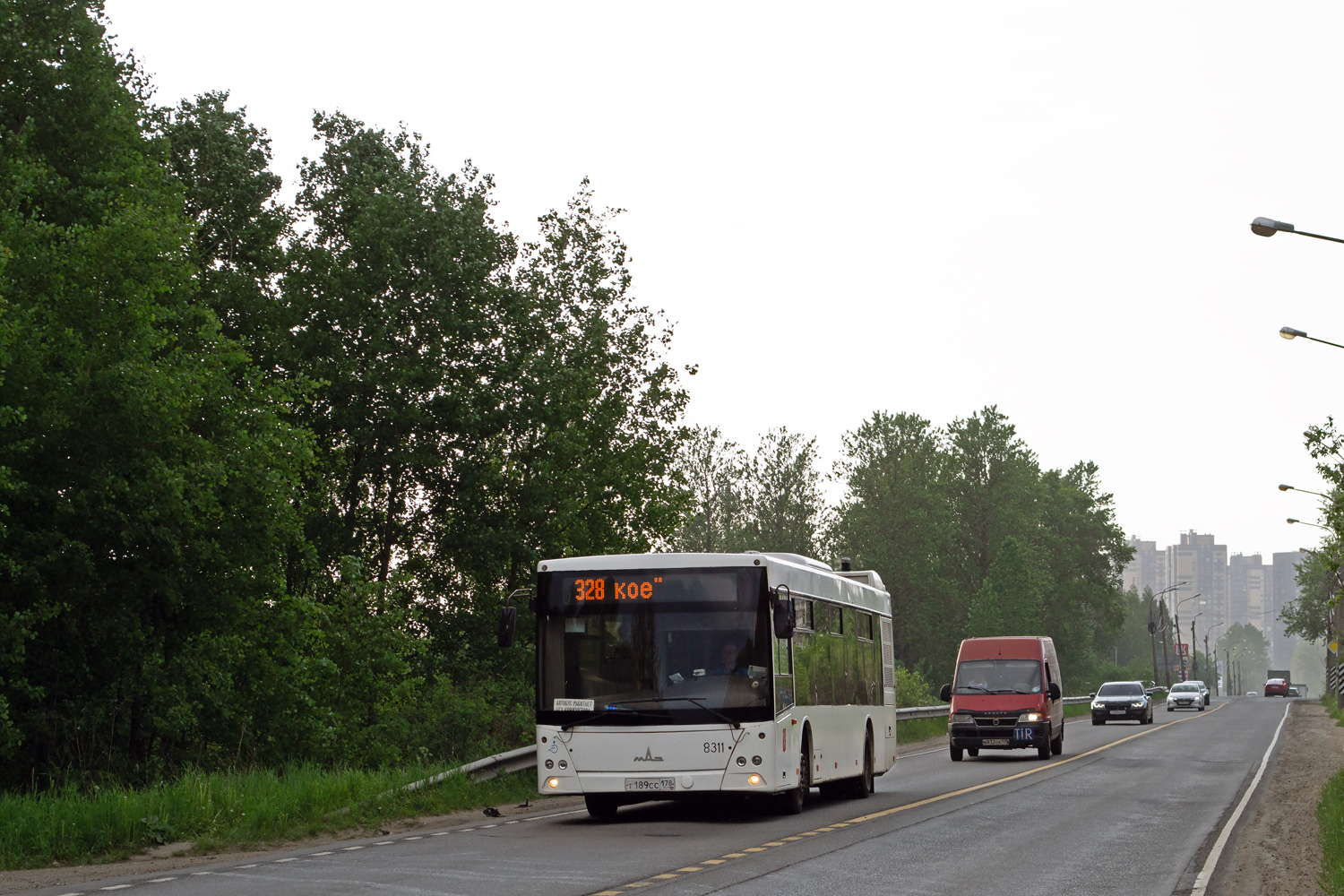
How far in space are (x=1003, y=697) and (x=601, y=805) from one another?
15.8 meters

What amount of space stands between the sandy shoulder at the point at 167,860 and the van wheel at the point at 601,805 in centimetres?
136

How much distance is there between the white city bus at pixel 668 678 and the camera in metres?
16.6

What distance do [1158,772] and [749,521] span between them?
6414 cm

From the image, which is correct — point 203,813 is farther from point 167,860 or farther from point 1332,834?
point 1332,834

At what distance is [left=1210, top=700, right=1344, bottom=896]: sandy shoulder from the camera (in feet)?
39.3

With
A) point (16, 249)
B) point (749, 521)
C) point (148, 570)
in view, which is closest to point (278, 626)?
point (148, 570)

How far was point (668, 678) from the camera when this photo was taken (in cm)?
1683

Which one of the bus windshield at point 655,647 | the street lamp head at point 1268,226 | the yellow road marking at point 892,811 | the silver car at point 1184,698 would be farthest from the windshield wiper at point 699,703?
the silver car at point 1184,698

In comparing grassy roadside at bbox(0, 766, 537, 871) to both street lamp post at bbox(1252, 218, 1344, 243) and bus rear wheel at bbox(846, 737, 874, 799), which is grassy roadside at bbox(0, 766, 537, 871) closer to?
bus rear wheel at bbox(846, 737, 874, 799)

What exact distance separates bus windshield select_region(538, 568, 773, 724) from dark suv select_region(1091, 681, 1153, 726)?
40.6 metres

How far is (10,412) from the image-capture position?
18172 millimetres

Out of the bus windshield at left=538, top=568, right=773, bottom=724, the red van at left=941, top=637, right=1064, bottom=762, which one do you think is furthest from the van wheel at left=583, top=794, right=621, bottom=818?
the red van at left=941, top=637, right=1064, bottom=762

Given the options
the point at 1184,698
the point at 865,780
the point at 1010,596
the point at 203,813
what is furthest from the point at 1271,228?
the point at 1010,596

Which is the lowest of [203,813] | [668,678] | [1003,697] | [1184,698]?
[1184,698]
